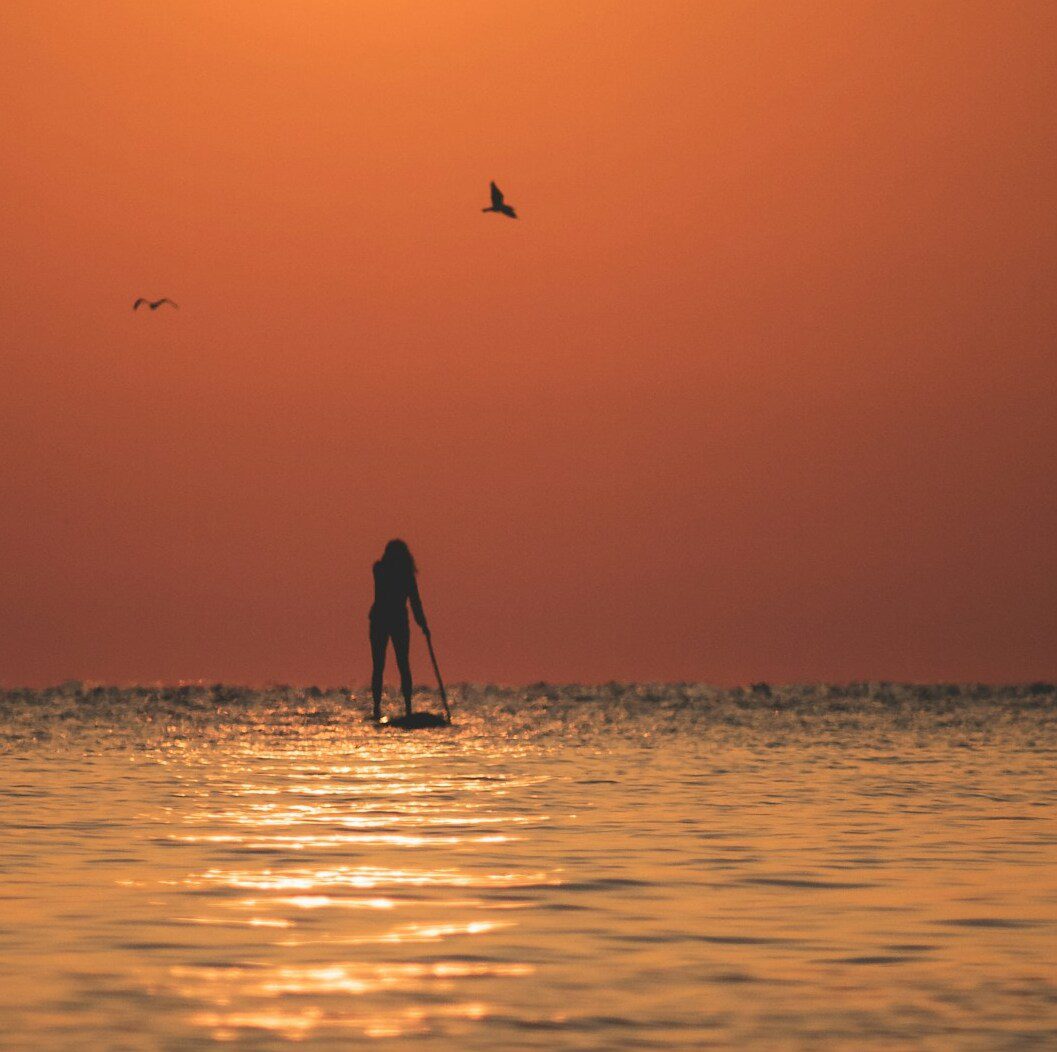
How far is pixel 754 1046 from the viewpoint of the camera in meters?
8.62

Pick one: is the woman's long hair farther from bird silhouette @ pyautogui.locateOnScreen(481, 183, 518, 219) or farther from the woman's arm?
bird silhouette @ pyautogui.locateOnScreen(481, 183, 518, 219)

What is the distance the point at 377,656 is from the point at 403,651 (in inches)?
30.4

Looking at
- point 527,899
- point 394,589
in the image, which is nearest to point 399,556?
point 394,589

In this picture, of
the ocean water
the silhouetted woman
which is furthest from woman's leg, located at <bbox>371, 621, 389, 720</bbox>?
the ocean water

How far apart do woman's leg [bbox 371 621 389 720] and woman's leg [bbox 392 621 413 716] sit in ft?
1.05

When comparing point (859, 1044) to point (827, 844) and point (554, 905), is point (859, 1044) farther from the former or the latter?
point (827, 844)

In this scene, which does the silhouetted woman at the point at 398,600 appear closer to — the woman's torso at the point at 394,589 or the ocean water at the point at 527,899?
the woman's torso at the point at 394,589

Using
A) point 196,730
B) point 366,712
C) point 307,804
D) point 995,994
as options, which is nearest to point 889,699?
point 366,712

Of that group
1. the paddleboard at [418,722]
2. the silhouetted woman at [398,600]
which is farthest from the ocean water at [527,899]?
the silhouetted woman at [398,600]

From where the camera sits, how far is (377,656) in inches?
1339

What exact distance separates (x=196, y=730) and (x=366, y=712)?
612 cm

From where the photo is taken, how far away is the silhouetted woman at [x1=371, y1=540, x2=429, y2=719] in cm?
3291

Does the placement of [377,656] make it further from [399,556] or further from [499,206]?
[499,206]

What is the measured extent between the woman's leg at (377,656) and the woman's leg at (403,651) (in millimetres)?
319
